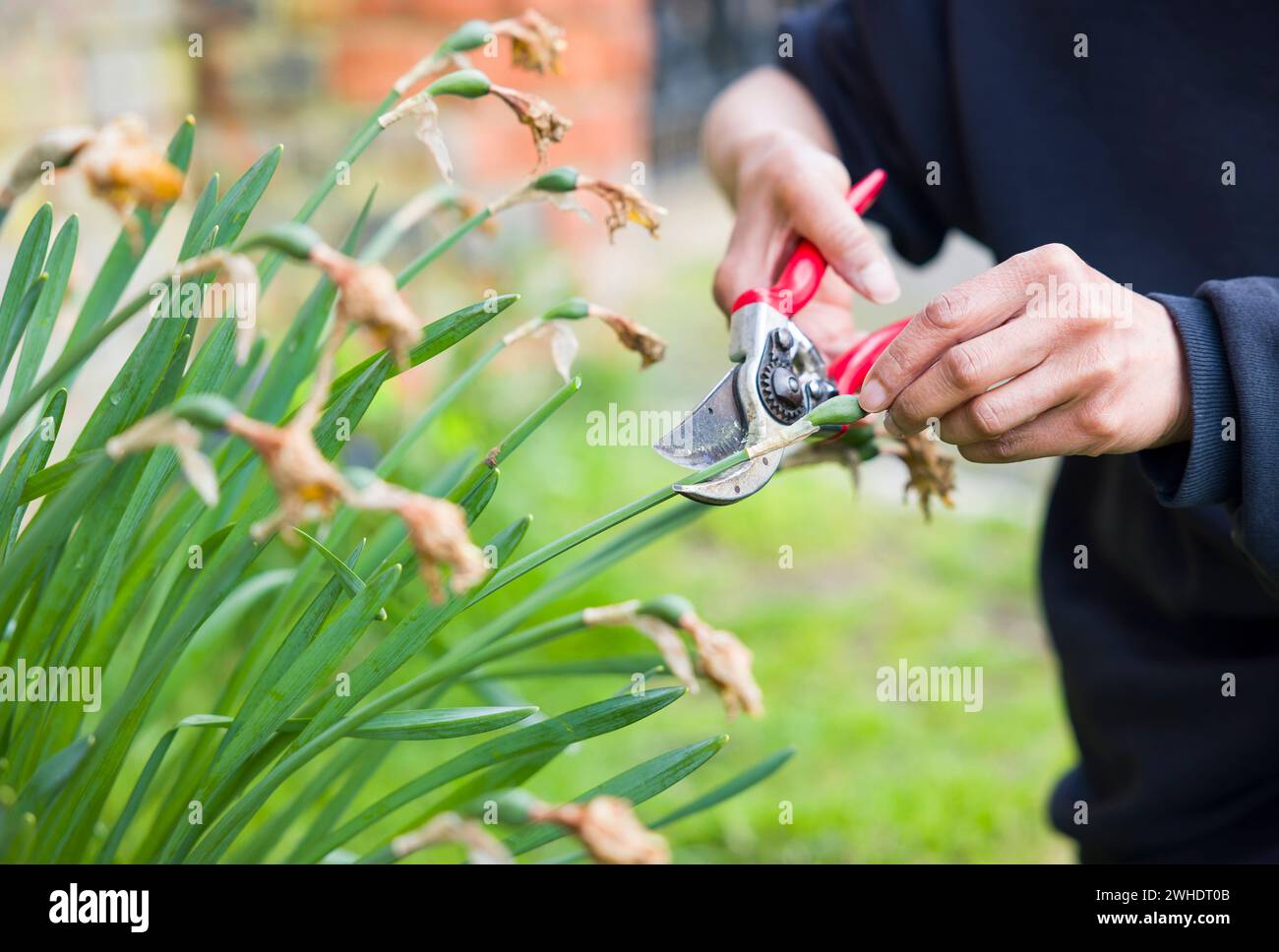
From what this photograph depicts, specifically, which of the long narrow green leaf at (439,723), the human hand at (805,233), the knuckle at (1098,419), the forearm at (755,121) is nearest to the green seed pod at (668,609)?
the long narrow green leaf at (439,723)

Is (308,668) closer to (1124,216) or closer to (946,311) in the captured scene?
(946,311)

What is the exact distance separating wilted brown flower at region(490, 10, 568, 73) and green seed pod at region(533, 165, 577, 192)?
0.12 metres

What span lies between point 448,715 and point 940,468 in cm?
43

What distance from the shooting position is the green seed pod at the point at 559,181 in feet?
2.35

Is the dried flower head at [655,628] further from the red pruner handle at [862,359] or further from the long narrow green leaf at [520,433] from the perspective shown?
the red pruner handle at [862,359]

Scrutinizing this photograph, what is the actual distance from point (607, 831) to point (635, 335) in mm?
425

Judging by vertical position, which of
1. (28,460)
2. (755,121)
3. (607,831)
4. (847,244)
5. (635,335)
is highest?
(755,121)

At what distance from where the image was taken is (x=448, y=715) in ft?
2.02

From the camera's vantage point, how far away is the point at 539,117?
30.3 inches

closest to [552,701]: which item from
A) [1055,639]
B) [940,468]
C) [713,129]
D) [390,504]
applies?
[1055,639]

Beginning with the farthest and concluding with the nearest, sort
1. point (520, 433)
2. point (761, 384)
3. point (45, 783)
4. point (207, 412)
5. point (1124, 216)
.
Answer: point (1124, 216), point (761, 384), point (520, 433), point (45, 783), point (207, 412)

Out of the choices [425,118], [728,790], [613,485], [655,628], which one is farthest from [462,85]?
[613,485]

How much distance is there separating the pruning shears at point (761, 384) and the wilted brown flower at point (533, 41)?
0.22 metres
